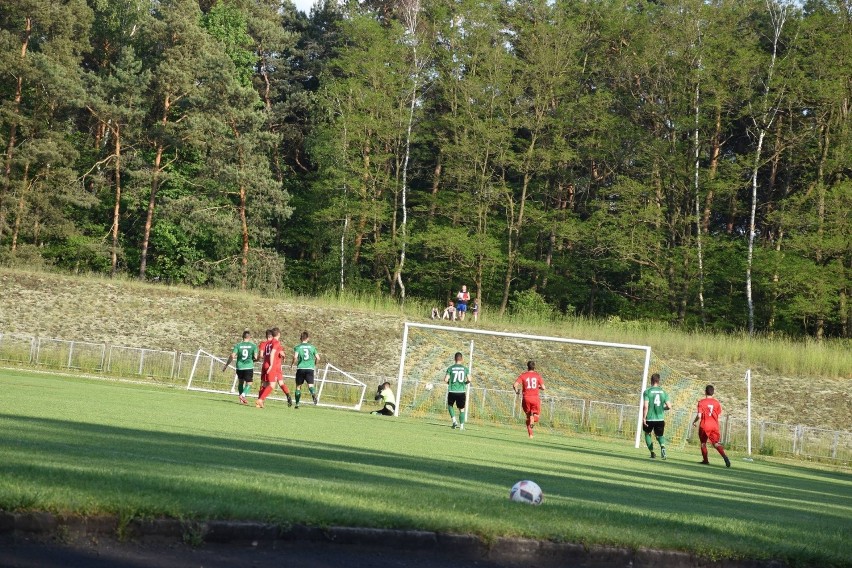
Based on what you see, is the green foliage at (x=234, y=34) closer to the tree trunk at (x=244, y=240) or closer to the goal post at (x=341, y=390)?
the tree trunk at (x=244, y=240)

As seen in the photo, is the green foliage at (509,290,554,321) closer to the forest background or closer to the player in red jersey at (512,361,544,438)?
the forest background

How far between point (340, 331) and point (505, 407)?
1364 cm

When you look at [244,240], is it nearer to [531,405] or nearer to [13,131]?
[13,131]

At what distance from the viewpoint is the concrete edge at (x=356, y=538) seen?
24.0 feet

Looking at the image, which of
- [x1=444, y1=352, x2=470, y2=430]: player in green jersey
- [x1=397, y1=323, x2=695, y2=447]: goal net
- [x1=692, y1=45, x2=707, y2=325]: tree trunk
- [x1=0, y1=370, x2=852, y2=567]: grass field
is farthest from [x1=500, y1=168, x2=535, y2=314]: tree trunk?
[x1=0, y1=370, x2=852, y2=567]: grass field

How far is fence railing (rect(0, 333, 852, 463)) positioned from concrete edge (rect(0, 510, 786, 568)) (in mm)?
26489

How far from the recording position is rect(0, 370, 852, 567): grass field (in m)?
8.32

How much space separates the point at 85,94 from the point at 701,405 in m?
47.0

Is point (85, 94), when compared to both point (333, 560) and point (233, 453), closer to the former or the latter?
point (233, 453)

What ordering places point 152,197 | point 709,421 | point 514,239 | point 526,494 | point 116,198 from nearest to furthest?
point 526,494, point 709,421, point 152,197, point 116,198, point 514,239

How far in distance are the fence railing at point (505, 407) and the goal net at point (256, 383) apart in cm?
52

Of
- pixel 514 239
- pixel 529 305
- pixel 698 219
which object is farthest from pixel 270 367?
pixel 514 239

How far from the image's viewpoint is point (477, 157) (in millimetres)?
63938

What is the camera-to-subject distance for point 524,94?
67.2 meters
